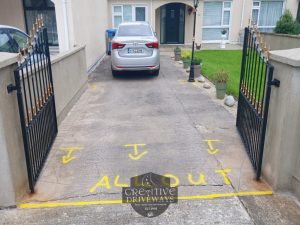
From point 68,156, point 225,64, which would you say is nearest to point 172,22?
point 225,64

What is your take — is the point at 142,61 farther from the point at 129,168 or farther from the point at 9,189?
the point at 9,189

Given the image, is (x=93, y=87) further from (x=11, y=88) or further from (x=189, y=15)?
(x=189, y=15)

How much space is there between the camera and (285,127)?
337 centimetres

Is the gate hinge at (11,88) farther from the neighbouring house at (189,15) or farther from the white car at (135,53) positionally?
the neighbouring house at (189,15)

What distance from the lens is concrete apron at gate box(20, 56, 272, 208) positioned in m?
3.69

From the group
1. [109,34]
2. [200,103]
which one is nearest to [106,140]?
[200,103]

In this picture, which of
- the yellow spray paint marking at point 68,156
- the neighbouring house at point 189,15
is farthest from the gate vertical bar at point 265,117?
the neighbouring house at point 189,15

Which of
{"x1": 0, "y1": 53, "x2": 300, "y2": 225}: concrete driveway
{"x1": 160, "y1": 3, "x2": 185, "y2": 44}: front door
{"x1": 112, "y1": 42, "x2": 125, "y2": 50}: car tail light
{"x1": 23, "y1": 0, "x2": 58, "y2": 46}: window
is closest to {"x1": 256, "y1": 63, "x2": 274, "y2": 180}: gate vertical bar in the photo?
{"x1": 0, "y1": 53, "x2": 300, "y2": 225}: concrete driveway

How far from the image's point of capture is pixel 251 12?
65.3ft

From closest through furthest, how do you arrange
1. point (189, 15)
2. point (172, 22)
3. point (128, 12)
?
point (128, 12) < point (189, 15) < point (172, 22)

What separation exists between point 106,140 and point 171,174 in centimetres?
158

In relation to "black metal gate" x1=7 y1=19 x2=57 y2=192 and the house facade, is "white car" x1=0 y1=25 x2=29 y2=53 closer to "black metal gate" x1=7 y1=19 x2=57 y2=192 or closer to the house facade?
"black metal gate" x1=7 y1=19 x2=57 y2=192

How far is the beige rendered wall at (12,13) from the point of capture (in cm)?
1191

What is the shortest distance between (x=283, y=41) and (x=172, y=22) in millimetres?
7926
